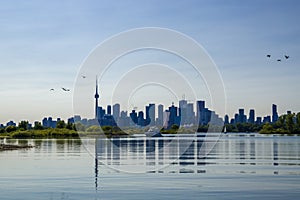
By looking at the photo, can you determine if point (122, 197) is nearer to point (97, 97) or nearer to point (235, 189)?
point (235, 189)

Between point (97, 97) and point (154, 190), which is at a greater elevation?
point (97, 97)

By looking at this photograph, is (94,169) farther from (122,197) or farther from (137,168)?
Result: (122,197)

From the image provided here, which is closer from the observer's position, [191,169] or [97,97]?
[191,169]

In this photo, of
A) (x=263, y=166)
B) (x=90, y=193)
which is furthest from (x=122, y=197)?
(x=263, y=166)

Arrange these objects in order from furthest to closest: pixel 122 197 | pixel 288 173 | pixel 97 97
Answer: pixel 97 97 < pixel 288 173 < pixel 122 197

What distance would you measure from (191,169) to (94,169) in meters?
9.10

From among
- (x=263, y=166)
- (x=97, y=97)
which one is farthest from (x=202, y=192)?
(x=97, y=97)

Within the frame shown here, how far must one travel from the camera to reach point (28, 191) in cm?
3453

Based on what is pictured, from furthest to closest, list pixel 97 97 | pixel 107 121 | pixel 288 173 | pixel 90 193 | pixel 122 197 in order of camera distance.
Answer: pixel 107 121 < pixel 97 97 < pixel 288 173 < pixel 90 193 < pixel 122 197

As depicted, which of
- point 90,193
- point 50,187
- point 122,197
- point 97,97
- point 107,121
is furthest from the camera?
point 107,121

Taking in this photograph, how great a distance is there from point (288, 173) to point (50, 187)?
20.5 m

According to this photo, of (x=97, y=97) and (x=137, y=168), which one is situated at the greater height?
(x=97, y=97)

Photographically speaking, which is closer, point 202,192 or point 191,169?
point 202,192

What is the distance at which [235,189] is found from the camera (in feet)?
116
